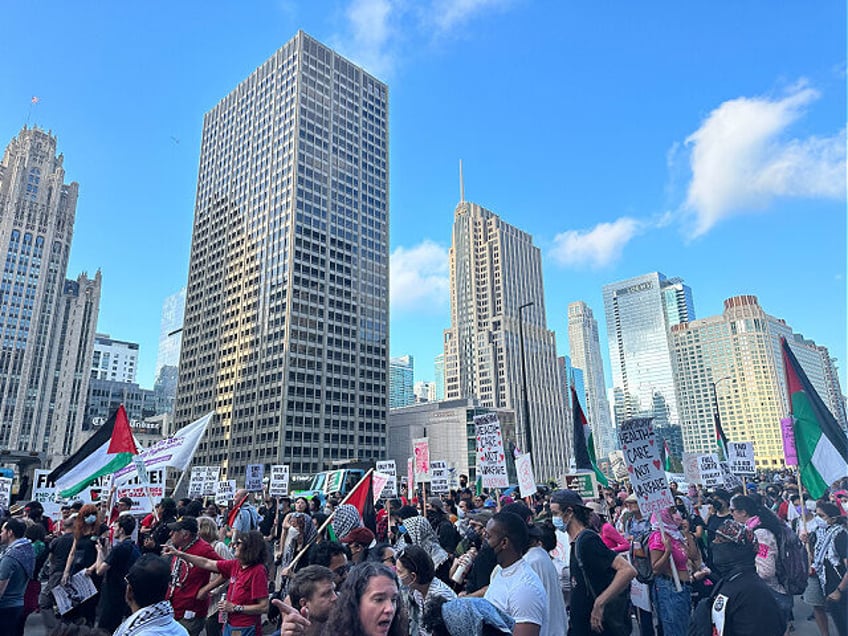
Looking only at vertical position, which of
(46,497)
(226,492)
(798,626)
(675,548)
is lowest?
(798,626)

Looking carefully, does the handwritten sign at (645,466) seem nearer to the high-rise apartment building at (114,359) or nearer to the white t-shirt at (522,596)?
the white t-shirt at (522,596)

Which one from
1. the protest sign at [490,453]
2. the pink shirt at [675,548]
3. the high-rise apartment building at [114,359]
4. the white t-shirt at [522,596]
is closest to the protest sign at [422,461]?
the protest sign at [490,453]

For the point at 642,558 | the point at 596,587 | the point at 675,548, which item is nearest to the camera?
the point at 596,587

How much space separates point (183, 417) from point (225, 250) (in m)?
38.3

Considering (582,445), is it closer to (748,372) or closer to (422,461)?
(422,461)

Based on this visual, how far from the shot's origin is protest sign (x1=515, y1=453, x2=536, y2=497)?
44.1 ft

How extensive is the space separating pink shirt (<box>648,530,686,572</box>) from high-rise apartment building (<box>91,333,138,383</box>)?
648 feet

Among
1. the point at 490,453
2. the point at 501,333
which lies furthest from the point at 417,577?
the point at 501,333

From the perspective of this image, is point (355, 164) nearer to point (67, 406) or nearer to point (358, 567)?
point (67, 406)

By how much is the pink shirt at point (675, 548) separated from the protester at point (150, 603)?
6383 mm

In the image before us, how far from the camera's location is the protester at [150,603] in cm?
410

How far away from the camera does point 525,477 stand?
1377cm

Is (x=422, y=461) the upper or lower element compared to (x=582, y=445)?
lower

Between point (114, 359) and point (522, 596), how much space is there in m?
205
